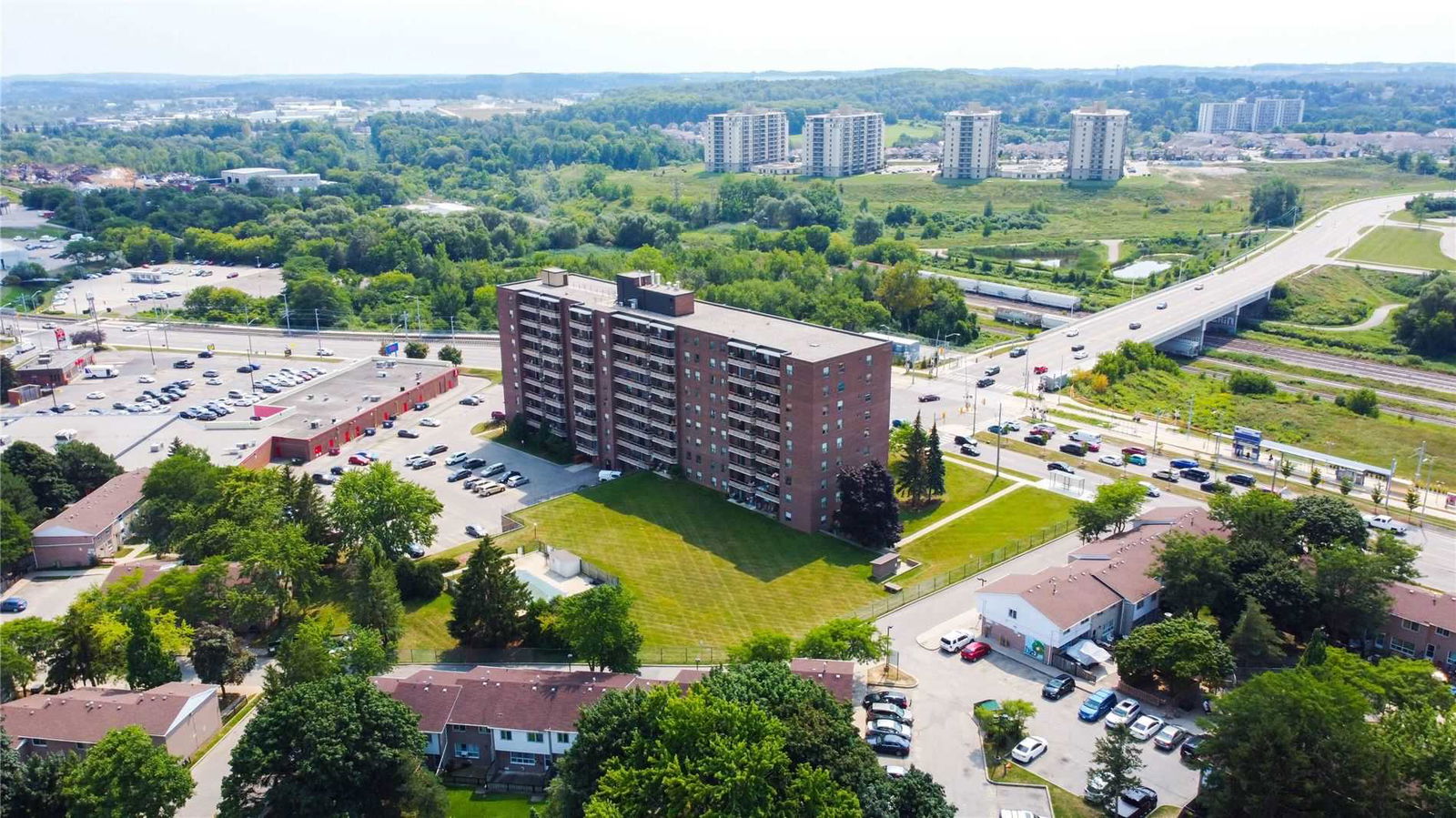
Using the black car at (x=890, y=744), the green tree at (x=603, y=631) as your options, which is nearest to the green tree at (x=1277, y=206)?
the black car at (x=890, y=744)

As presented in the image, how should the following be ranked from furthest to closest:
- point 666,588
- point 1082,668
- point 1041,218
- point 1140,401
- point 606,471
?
point 1041,218, point 1140,401, point 606,471, point 666,588, point 1082,668

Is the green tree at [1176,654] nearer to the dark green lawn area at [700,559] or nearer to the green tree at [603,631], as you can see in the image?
the dark green lawn area at [700,559]

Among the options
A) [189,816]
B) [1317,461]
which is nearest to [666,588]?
[189,816]

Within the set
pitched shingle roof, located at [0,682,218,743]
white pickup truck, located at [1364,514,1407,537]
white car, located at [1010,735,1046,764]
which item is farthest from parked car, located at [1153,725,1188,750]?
pitched shingle roof, located at [0,682,218,743]

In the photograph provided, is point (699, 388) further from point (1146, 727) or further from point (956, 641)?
point (1146, 727)

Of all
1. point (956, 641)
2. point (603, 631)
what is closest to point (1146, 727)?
point (956, 641)

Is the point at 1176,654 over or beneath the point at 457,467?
over

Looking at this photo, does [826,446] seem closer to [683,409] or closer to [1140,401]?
[683,409]
